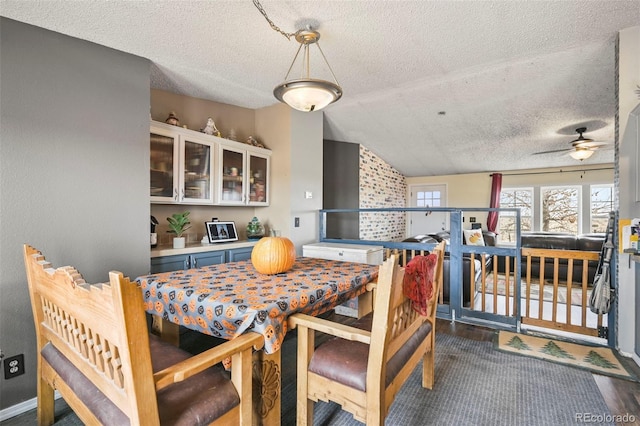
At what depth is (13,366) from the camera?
67.7 inches

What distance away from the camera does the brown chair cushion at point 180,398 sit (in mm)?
941

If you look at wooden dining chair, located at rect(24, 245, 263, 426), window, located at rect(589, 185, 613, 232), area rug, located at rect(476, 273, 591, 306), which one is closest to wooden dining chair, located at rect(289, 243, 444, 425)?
wooden dining chair, located at rect(24, 245, 263, 426)

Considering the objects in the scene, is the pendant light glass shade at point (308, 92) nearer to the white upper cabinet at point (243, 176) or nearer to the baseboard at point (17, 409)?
the white upper cabinet at point (243, 176)

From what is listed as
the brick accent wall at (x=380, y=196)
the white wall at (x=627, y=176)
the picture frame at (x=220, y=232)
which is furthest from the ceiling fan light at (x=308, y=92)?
the brick accent wall at (x=380, y=196)

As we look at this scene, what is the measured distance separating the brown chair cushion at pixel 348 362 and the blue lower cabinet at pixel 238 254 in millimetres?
1820

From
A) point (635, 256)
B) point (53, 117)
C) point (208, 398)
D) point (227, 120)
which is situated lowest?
point (208, 398)

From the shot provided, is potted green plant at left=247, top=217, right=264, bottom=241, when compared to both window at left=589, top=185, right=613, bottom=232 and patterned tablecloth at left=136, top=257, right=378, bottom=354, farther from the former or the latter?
window at left=589, top=185, right=613, bottom=232

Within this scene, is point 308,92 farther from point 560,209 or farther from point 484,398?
point 560,209

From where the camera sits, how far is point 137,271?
2.25 meters

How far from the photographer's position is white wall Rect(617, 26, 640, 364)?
2.14 m

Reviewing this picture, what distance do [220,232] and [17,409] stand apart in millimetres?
1799

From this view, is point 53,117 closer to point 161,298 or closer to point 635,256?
point 161,298

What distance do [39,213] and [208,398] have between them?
170 centimetres

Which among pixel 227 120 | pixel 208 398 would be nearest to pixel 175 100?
pixel 227 120
